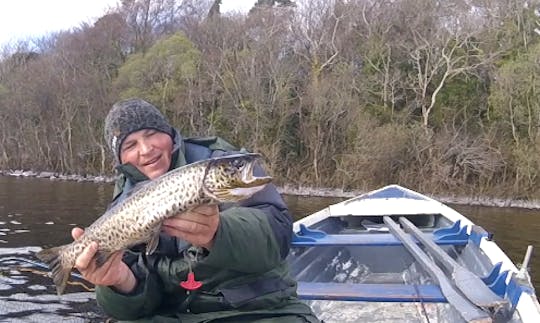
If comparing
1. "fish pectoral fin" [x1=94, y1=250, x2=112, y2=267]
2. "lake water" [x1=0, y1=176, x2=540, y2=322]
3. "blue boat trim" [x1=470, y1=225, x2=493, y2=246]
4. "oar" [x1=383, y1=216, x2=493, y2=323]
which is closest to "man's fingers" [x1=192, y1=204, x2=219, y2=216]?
"fish pectoral fin" [x1=94, y1=250, x2=112, y2=267]

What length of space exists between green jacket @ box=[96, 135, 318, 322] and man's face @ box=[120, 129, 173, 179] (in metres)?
0.06

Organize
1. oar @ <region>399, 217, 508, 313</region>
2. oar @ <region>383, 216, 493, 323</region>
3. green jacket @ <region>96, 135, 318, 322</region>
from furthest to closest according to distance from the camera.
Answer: oar @ <region>399, 217, 508, 313</region> → oar @ <region>383, 216, 493, 323</region> → green jacket @ <region>96, 135, 318, 322</region>

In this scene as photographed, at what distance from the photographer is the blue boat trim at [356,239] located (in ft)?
22.2

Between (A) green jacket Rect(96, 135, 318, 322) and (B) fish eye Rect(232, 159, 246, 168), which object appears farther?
(A) green jacket Rect(96, 135, 318, 322)

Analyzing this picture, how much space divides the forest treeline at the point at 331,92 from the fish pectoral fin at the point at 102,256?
29728 millimetres

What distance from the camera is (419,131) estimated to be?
3325 cm

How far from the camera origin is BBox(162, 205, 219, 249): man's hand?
8.23 ft

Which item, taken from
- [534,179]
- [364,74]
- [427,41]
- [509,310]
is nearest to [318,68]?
[364,74]

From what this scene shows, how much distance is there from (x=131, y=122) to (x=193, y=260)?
0.93 meters

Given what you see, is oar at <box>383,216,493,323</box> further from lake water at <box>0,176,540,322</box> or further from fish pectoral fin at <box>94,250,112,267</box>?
lake water at <box>0,176,540,322</box>

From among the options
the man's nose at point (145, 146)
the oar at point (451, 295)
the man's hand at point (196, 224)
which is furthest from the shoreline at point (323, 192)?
the man's hand at point (196, 224)

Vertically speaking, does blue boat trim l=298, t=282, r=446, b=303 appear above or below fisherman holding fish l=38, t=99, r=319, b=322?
below

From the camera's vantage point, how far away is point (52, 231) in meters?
14.9

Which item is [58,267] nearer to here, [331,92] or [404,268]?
[404,268]
